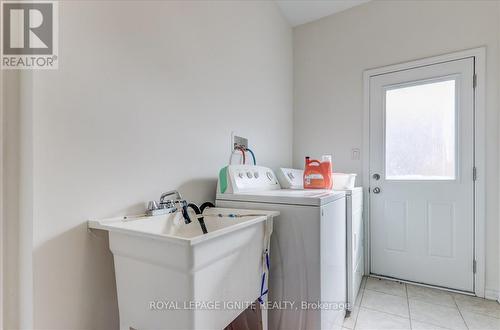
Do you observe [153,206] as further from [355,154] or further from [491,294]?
[491,294]

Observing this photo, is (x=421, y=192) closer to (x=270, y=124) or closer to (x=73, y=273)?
(x=270, y=124)

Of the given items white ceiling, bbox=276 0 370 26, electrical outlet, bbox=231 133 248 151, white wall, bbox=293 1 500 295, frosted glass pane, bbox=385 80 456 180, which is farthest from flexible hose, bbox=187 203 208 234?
white ceiling, bbox=276 0 370 26

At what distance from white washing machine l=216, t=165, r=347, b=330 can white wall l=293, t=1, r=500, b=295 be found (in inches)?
54.5

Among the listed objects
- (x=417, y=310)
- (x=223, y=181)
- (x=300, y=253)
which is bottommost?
(x=417, y=310)

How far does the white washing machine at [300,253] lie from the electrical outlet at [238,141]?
0.36 metres

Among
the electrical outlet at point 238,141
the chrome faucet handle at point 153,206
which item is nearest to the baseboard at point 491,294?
the electrical outlet at point 238,141

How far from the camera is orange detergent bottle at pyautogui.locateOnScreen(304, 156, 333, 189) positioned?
1.90m

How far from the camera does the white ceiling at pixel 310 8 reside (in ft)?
8.41

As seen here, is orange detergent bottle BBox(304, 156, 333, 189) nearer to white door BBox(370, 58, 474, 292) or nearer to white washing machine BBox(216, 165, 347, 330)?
white washing machine BBox(216, 165, 347, 330)

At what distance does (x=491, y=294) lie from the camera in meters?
2.03

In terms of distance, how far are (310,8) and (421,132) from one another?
1.66 meters

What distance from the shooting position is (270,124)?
2.46 metres

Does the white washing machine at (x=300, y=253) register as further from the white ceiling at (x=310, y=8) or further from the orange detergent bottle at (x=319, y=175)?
the white ceiling at (x=310, y=8)

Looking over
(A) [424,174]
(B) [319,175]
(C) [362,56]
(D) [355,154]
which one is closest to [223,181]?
(B) [319,175]
